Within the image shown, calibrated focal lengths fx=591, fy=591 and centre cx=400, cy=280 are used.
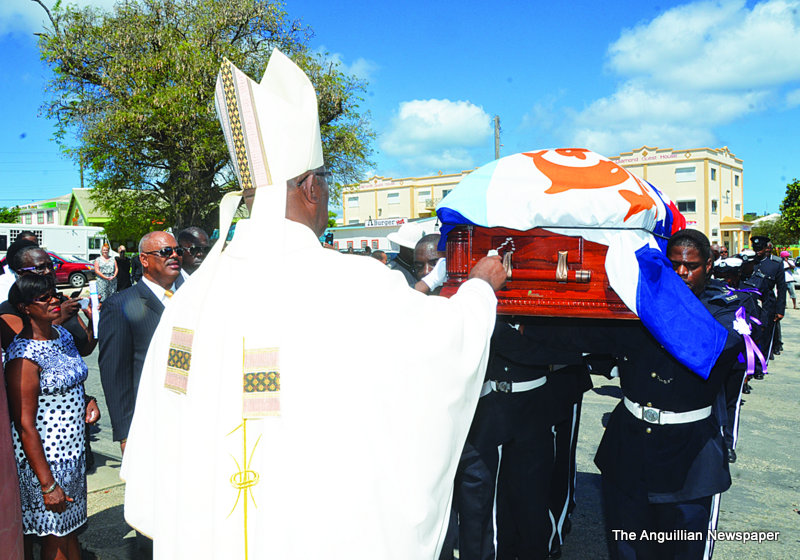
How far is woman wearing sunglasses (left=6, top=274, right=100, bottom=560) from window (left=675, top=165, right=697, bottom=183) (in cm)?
5272

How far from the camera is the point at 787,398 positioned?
25.1ft

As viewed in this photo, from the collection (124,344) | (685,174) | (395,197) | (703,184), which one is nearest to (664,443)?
(124,344)

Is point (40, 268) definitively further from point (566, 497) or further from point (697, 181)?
point (697, 181)

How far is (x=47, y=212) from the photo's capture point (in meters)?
72.7

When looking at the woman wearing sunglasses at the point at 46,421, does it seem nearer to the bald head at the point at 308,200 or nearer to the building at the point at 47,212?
the bald head at the point at 308,200

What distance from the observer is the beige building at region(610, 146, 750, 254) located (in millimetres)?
48344

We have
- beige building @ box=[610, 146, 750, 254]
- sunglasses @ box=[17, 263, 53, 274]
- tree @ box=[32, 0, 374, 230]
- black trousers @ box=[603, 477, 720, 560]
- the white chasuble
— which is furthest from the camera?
beige building @ box=[610, 146, 750, 254]

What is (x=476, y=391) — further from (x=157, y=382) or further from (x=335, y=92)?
(x=335, y=92)

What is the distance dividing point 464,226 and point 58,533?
2616 mm

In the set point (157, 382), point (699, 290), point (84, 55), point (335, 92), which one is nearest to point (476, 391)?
point (157, 382)

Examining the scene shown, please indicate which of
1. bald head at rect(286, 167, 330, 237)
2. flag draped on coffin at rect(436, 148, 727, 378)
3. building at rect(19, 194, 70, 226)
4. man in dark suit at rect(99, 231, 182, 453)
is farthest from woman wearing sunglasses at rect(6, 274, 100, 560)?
building at rect(19, 194, 70, 226)

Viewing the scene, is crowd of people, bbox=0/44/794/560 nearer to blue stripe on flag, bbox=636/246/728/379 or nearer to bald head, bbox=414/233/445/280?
blue stripe on flag, bbox=636/246/728/379

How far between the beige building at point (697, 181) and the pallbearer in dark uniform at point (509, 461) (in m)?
49.2

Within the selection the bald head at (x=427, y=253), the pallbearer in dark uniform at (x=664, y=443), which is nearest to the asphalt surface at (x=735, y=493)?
the pallbearer in dark uniform at (x=664, y=443)
